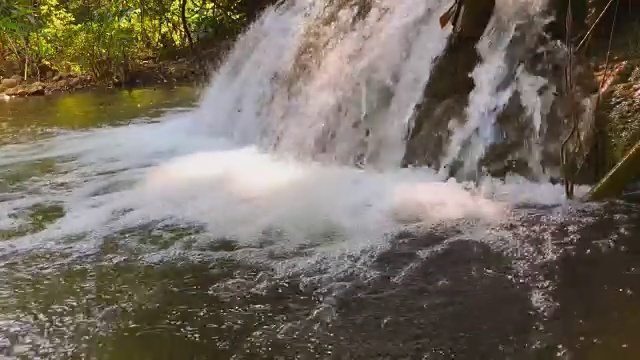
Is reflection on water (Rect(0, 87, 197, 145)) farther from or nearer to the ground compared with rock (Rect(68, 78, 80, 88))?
nearer to the ground

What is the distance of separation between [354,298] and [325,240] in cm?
81

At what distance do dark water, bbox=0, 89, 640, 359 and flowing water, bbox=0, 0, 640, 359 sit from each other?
0.01m

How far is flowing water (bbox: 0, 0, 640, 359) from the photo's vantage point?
2551mm

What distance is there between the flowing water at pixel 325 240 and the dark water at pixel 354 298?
0.04ft

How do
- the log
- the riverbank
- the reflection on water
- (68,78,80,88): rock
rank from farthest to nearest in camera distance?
1. (68,78,80,88): rock
2. the riverbank
3. the reflection on water
4. the log

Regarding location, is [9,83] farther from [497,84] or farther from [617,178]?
[617,178]

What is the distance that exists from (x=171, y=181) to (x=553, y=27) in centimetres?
322

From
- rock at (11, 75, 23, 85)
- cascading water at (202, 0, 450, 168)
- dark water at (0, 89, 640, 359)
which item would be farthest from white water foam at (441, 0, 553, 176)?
rock at (11, 75, 23, 85)

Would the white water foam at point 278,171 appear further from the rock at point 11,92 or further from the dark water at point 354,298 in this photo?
the rock at point 11,92

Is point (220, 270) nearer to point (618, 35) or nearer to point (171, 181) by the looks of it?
point (171, 181)

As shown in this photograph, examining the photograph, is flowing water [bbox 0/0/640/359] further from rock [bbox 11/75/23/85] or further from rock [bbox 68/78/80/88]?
rock [bbox 11/75/23/85]

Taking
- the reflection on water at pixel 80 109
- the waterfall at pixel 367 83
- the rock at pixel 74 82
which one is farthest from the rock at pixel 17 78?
the waterfall at pixel 367 83

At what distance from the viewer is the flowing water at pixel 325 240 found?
2.55 metres

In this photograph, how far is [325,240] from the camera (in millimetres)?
3646
